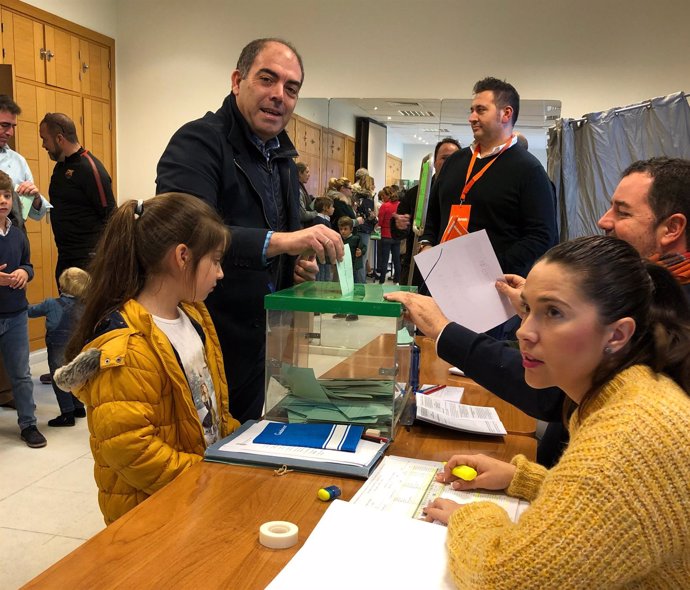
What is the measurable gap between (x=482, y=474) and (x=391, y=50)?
5.35m

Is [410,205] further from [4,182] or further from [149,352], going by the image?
[149,352]

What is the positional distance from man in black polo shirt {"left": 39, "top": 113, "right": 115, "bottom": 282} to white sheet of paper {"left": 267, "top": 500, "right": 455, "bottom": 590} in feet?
11.9

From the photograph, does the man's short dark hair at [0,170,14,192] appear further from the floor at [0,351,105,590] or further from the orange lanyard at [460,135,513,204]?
the orange lanyard at [460,135,513,204]

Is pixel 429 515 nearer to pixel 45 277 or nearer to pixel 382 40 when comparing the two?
pixel 45 277

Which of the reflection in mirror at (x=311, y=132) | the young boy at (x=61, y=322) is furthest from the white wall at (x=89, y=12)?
the young boy at (x=61, y=322)

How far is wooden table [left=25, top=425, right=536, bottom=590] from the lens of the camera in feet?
2.76

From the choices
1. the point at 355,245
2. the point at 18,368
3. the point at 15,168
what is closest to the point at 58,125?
the point at 15,168

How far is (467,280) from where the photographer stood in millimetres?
1538

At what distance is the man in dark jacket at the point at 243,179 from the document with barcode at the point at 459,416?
0.50 m

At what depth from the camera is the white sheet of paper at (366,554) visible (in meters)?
0.83

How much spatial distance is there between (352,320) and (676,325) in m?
0.76

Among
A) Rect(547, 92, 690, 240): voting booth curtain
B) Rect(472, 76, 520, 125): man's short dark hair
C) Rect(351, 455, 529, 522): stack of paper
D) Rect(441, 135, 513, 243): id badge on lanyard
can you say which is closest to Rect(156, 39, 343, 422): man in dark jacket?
Rect(351, 455, 529, 522): stack of paper

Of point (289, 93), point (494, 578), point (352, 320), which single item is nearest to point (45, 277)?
point (289, 93)

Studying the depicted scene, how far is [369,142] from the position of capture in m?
6.51
